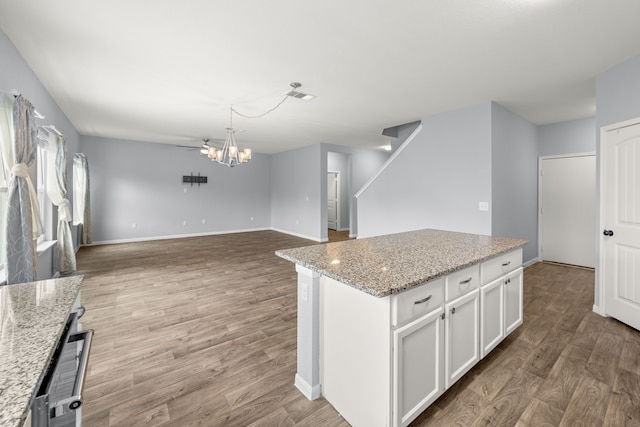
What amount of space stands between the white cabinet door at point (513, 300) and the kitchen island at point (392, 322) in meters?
0.08

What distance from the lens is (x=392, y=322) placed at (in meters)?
1.37

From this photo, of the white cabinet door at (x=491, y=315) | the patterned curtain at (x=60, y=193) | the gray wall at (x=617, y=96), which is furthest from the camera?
the patterned curtain at (x=60, y=193)

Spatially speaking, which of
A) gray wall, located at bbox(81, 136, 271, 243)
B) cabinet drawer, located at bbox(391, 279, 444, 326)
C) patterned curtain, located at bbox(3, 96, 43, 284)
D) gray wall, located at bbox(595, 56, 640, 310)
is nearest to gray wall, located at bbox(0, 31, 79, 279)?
patterned curtain, located at bbox(3, 96, 43, 284)

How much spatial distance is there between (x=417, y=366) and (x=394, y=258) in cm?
63

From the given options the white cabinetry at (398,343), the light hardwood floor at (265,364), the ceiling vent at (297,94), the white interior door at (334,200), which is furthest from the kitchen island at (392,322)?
the white interior door at (334,200)

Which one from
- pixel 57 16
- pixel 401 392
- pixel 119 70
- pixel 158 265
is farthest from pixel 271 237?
pixel 401 392

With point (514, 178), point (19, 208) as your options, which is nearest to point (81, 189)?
point (19, 208)

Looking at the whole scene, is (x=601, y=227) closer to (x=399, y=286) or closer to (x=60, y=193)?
(x=399, y=286)

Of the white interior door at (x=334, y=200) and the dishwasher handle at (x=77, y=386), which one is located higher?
the white interior door at (x=334, y=200)

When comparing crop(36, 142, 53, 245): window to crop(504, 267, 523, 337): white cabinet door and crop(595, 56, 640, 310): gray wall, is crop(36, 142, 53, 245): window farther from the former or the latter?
crop(595, 56, 640, 310): gray wall

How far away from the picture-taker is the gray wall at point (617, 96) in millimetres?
2705

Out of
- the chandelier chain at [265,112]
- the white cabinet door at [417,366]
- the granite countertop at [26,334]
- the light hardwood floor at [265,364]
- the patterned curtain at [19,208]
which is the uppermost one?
the chandelier chain at [265,112]

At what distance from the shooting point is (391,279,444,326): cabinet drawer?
4.49 feet

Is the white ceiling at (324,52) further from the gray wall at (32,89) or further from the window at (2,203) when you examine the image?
the window at (2,203)
